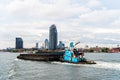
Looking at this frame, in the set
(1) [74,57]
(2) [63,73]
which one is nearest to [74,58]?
(1) [74,57]

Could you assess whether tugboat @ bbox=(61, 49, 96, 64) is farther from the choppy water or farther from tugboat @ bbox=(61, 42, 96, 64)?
the choppy water

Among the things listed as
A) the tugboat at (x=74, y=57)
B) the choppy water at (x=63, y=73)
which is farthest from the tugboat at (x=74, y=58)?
the choppy water at (x=63, y=73)

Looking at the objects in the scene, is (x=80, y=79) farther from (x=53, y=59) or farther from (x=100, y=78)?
(x=53, y=59)

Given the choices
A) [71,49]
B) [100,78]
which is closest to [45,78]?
[100,78]

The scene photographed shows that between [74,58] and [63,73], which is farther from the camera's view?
[74,58]

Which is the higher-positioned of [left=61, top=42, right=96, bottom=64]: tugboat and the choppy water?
[left=61, top=42, right=96, bottom=64]: tugboat

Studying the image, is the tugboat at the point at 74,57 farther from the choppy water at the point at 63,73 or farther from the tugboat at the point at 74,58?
the choppy water at the point at 63,73

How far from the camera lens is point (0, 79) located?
52562mm

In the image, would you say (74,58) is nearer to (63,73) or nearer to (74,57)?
(74,57)

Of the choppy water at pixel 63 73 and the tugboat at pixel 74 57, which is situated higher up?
the tugboat at pixel 74 57

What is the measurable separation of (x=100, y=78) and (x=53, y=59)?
2297 inches

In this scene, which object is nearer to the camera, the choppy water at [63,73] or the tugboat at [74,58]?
the choppy water at [63,73]

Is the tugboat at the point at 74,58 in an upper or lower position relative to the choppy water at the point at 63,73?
upper

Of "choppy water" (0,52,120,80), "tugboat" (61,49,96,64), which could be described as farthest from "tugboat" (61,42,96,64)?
"choppy water" (0,52,120,80)
